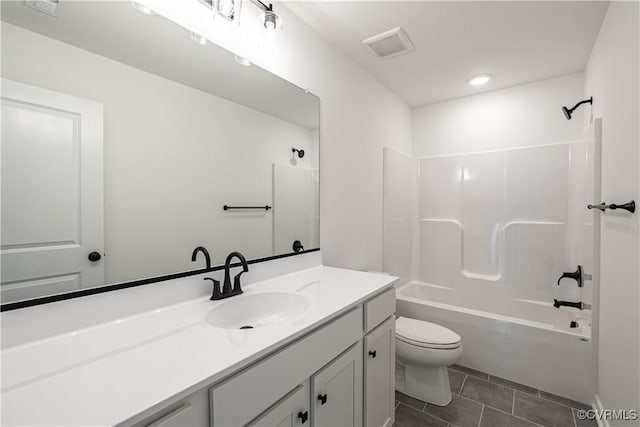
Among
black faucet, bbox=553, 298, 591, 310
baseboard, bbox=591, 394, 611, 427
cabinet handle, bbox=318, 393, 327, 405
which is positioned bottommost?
baseboard, bbox=591, 394, 611, 427

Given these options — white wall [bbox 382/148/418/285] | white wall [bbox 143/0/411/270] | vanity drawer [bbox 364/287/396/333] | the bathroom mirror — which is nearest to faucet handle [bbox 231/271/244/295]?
the bathroom mirror

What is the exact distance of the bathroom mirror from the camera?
31.3 inches

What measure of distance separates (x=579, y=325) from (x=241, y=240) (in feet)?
8.32

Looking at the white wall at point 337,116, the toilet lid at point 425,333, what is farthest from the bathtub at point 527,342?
the white wall at point 337,116

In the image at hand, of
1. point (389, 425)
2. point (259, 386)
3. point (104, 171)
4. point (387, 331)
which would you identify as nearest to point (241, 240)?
point (104, 171)

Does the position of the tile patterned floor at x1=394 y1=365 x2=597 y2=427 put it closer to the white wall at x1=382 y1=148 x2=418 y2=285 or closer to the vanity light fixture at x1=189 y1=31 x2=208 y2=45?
the white wall at x1=382 y1=148 x2=418 y2=285

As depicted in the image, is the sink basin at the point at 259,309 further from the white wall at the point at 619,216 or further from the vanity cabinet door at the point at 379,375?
the white wall at the point at 619,216

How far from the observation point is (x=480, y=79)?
99.7 inches

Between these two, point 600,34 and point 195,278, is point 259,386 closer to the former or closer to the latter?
point 195,278

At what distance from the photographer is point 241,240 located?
4.56ft

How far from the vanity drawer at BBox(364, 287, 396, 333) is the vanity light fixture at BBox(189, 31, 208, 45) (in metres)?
1.36

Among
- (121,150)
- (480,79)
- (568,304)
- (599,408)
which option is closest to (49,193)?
(121,150)

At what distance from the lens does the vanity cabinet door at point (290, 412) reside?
81 centimetres

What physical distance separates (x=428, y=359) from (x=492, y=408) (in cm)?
52
